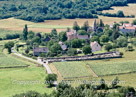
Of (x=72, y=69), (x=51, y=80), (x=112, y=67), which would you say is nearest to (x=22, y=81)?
(x=51, y=80)

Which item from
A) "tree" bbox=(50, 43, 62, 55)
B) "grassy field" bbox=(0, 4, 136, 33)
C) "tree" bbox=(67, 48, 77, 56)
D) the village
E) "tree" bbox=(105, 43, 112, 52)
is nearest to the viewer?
"tree" bbox=(67, 48, 77, 56)

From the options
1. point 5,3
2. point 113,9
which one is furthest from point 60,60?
point 5,3

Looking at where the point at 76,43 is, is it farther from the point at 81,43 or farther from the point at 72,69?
the point at 72,69

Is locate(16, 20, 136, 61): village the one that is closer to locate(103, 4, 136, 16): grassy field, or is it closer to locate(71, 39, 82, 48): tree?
locate(71, 39, 82, 48): tree

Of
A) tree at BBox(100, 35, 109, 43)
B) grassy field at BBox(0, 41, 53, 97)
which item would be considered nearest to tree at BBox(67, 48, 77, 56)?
grassy field at BBox(0, 41, 53, 97)

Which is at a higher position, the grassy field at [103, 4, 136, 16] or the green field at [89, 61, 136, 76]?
the grassy field at [103, 4, 136, 16]

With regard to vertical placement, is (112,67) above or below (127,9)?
below
